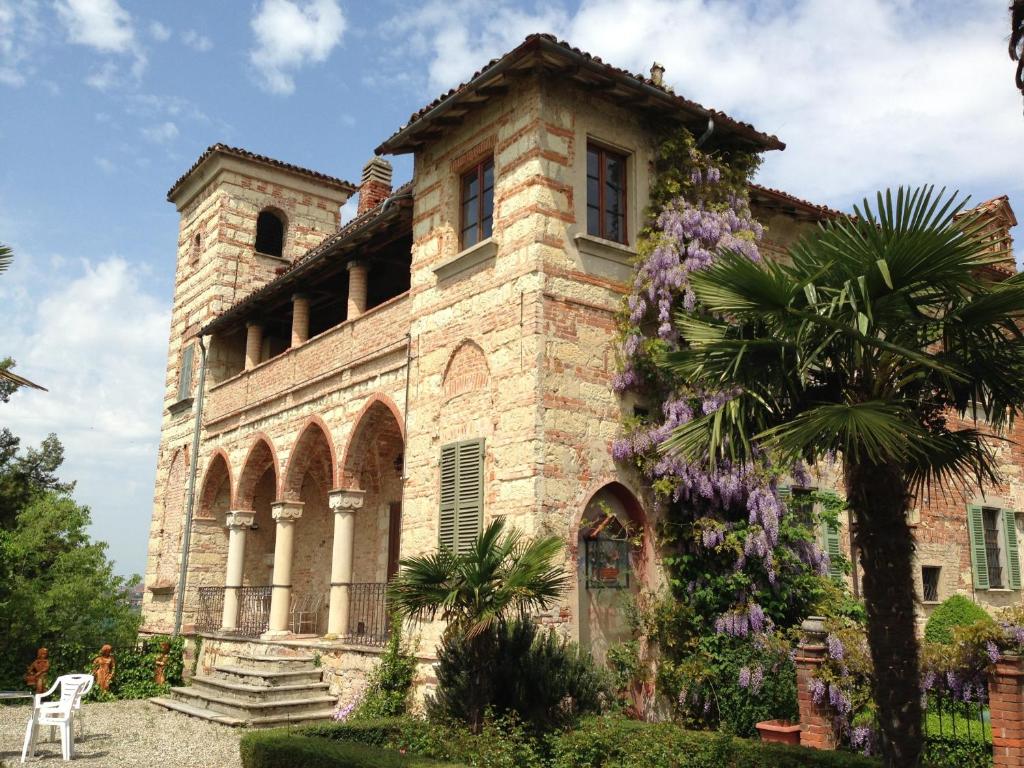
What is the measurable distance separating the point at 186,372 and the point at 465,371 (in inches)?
517

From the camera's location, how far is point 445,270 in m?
12.9

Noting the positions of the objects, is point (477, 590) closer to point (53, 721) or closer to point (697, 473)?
point (697, 473)

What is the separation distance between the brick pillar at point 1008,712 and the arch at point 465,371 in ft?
22.0

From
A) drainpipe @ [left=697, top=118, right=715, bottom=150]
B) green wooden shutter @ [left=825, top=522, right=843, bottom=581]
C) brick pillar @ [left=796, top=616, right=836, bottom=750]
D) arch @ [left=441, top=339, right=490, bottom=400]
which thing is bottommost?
brick pillar @ [left=796, top=616, right=836, bottom=750]

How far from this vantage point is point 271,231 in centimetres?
2461

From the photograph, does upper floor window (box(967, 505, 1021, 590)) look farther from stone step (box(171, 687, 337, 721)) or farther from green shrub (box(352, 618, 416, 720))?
stone step (box(171, 687, 337, 721))

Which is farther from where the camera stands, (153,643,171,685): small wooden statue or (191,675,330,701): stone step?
(153,643,171,685): small wooden statue

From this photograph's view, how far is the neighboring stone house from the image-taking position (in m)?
11.2

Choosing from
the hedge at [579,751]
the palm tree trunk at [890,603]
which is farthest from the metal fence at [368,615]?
the palm tree trunk at [890,603]

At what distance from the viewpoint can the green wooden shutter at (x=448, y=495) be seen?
11.9 meters

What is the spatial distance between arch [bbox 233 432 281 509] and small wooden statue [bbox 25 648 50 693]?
179 inches

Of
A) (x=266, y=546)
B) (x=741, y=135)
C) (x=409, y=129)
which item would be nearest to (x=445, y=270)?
(x=409, y=129)

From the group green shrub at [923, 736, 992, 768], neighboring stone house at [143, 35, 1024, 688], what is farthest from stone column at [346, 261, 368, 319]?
green shrub at [923, 736, 992, 768]

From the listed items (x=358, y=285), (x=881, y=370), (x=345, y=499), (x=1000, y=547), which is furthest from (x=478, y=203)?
(x=1000, y=547)
